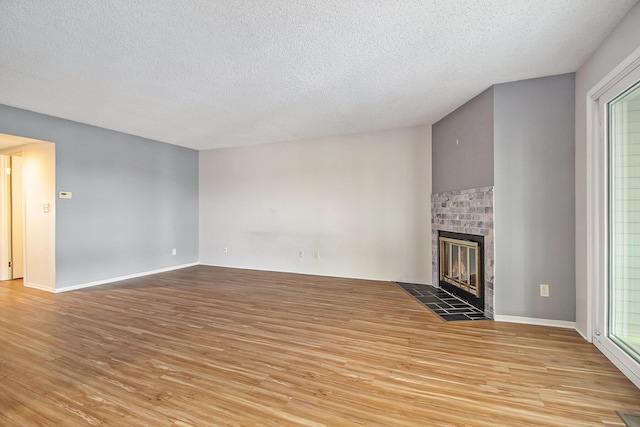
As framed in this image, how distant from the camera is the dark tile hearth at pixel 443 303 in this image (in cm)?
303

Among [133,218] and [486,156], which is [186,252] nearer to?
[133,218]

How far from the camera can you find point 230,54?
2.32m

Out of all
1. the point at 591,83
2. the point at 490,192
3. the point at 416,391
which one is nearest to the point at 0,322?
the point at 416,391

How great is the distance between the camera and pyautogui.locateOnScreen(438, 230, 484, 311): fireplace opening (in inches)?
124

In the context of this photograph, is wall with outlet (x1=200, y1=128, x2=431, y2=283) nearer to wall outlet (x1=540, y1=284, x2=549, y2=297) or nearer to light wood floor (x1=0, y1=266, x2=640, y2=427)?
light wood floor (x1=0, y1=266, x2=640, y2=427)

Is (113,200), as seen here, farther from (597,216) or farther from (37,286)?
(597,216)

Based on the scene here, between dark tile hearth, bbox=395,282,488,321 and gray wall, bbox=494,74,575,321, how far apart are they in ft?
1.04

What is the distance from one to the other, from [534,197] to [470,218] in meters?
0.67

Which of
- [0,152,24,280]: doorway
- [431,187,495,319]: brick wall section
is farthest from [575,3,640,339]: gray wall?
[0,152,24,280]: doorway

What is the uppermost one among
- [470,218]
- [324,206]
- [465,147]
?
[465,147]

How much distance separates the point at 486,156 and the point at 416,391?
2531 millimetres

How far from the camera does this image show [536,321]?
9.08 ft

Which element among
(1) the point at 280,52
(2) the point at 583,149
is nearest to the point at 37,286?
(1) the point at 280,52

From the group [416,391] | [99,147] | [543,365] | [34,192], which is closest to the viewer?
[416,391]
